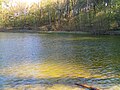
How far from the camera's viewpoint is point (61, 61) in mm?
27594

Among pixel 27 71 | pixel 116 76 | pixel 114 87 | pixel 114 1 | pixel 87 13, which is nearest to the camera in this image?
pixel 114 87

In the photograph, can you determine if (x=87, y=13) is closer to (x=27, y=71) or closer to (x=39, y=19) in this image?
(x=39, y=19)

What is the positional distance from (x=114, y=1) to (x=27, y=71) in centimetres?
6555

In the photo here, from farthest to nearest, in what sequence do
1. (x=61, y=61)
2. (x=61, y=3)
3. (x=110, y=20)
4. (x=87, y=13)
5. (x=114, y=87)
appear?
(x=61, y=3)
(x=87, y=13)
(x=110, y=20)
(x=61, y=61)
(x=114, y=87)

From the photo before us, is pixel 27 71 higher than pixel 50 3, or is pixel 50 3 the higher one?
pixel 50 3

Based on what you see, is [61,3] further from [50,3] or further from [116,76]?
[116,76]

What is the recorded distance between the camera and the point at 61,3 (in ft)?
363

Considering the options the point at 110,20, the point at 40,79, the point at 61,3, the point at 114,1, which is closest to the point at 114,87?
the point at 40,79

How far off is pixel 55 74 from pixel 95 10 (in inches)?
2891

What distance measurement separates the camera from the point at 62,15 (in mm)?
107500

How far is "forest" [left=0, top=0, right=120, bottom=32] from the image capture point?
7969cm

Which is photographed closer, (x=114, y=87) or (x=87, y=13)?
(x=114, y=87)

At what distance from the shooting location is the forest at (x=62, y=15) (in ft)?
261

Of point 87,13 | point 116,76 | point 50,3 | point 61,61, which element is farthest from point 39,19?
point 116,76
